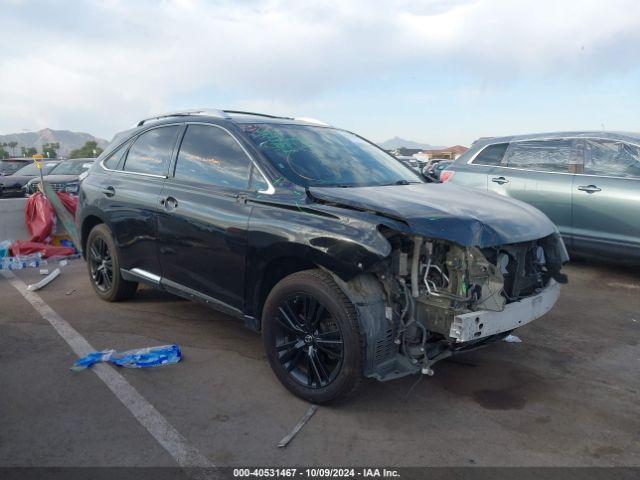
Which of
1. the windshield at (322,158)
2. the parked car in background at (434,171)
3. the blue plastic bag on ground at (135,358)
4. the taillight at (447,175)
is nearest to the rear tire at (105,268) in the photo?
the blue plastic bag on ground at (135,358)

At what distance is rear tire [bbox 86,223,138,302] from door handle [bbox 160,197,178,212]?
40.1 inches

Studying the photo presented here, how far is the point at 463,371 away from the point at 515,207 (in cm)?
121

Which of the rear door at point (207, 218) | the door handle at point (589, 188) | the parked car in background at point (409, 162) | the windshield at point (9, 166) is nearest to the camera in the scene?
the rear door at point (207, 218)

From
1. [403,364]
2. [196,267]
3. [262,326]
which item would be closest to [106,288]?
[196,267]

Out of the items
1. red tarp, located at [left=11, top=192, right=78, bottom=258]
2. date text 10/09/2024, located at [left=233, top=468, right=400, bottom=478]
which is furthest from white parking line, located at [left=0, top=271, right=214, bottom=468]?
red tarp, located at [left=11, top=192, right=78, bottom=258]

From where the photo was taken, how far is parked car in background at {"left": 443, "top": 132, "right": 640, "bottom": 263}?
6.04 m

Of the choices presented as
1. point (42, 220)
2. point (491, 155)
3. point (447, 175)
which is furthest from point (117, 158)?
point (491, 155)

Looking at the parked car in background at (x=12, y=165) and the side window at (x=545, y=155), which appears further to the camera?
the parked car in background at (x=12, y=165)

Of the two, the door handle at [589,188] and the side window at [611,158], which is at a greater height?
the side window at [611,158]

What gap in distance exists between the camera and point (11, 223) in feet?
26.7

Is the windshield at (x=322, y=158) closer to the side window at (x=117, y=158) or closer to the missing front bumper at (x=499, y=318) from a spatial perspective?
the missing front bumper at (x=499, y=318)

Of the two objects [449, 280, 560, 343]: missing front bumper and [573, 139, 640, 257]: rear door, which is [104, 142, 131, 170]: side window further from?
[573, 139, 640, 257]: rear door

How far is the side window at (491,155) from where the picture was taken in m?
7.39

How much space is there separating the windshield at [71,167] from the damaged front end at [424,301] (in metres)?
12.4
